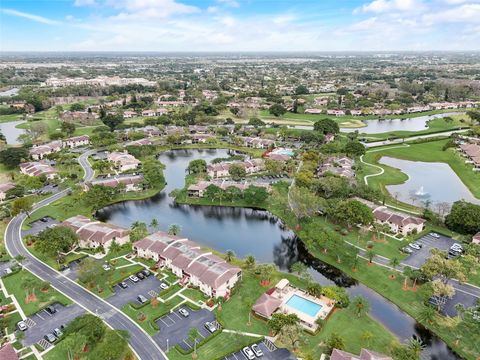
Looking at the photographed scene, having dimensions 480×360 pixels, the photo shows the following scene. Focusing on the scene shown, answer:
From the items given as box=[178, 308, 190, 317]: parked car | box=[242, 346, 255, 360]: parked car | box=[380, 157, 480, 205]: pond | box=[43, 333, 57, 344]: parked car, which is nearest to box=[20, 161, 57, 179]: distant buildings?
box=[43, 333, 57, 344]: parked car

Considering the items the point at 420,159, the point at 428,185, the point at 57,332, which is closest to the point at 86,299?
the point at 57,332

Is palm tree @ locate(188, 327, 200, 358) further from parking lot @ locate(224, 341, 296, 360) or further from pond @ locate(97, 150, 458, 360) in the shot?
pond @ locate(97, 150, 458, 360)

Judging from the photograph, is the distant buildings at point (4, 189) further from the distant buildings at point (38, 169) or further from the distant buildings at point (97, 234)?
the distant buildings at point (97, 234)

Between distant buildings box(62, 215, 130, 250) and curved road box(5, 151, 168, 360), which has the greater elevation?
distant buildings box(62, 215, 130, 250)

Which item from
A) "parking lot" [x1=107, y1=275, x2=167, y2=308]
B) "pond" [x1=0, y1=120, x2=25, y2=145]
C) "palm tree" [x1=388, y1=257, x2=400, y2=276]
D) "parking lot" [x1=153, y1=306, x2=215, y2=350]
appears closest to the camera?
"parking lot" [x1=153, y1=306, x2=215, y2=350]

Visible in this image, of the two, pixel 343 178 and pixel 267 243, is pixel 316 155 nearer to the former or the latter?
pixel 343 178

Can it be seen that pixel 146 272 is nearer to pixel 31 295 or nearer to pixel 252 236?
pixel 31 295
